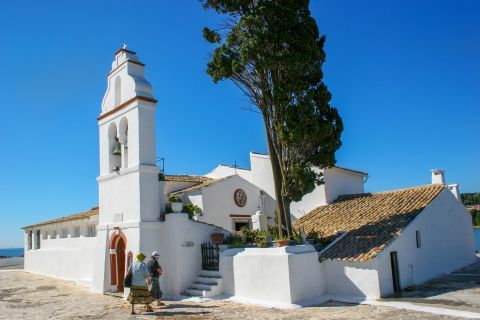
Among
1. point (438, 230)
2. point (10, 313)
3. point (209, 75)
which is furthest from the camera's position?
point (438, 230)

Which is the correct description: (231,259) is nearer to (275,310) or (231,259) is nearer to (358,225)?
(275,310)

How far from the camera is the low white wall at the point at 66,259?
68.9 feet

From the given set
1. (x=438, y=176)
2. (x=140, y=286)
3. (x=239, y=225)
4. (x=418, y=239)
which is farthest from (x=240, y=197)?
(x=140, y=286)

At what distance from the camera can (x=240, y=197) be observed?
22234 mm

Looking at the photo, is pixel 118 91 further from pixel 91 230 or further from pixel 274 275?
pixel 91 230

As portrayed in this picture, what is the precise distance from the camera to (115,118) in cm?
1739

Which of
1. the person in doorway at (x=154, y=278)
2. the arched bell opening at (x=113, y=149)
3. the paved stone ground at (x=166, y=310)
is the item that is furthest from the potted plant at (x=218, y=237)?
the arched bell opening at (x=113, y=149)

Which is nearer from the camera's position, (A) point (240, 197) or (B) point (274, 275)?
(B) point (274, 275)

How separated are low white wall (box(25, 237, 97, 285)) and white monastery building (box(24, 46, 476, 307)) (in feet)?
0.61

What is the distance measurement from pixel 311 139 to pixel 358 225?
4.16 metres

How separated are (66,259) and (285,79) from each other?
16.5m

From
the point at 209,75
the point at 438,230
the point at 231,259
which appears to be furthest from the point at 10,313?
the point at 438,230

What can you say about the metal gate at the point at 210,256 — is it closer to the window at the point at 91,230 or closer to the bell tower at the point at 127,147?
the bell tower at the point at 127,147

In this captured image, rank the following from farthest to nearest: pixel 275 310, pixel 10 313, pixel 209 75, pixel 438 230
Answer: pixel 438 230 → pixel 209 75 → pixel 10 313 → pixel 275 310
